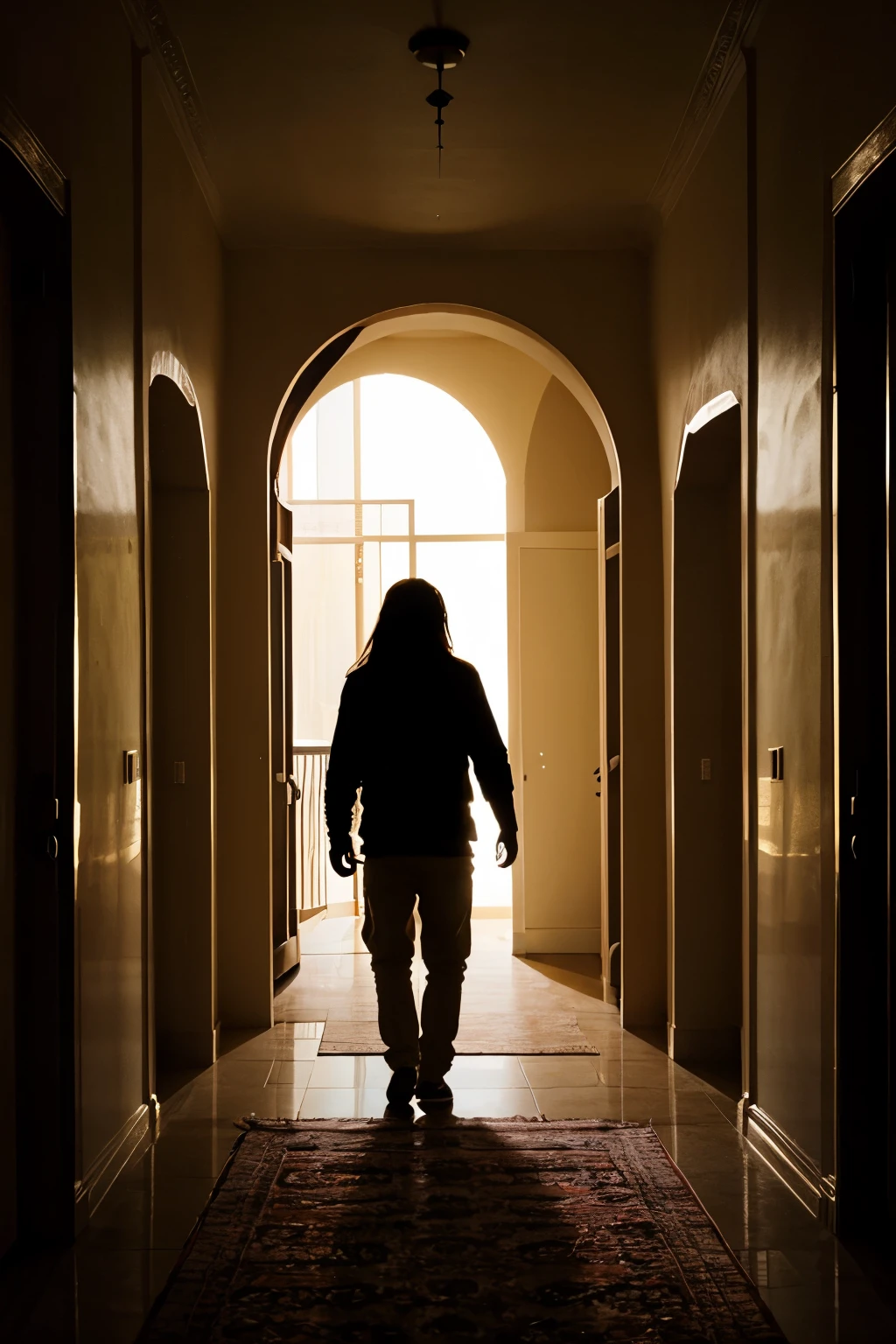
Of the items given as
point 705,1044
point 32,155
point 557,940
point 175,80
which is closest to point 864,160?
point 32,155

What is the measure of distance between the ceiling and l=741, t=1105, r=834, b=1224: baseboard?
10.1 feet

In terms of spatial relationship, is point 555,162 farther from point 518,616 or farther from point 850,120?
point 518,616

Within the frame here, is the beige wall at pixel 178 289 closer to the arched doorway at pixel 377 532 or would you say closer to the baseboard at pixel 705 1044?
the baseboard at pixel 705 1044

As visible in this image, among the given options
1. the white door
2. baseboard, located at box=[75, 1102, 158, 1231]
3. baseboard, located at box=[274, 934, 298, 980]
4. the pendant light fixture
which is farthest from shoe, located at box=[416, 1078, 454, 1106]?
the pendant light fixture

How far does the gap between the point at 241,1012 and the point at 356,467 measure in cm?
393

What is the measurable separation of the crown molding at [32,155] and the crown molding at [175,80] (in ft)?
3.07

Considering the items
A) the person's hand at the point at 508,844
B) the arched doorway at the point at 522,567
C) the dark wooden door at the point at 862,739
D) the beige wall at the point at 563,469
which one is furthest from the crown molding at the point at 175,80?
the beige wall at the point at 563,469

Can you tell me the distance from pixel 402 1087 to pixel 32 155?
269cm

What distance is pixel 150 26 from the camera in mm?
3428

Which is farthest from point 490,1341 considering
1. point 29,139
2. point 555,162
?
point 555,162

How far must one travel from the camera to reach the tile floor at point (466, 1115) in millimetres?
2455

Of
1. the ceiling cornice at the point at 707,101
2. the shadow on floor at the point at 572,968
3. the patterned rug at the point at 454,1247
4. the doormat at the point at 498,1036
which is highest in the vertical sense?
the ceiling cornice at the point at 707,101

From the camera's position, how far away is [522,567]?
649cm

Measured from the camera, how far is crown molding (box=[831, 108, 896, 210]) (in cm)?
244
